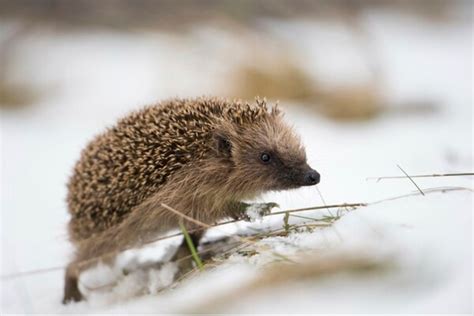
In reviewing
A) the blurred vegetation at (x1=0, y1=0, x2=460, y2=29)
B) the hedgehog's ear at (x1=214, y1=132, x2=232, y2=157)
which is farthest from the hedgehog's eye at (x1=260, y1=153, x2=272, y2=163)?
the blurred vegetation at (x1=0, y1=0, x2=460, y2=29)

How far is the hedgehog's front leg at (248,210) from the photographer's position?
208 cm

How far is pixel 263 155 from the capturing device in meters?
2.18

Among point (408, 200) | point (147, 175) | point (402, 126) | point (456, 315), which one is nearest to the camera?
point (456, 315)

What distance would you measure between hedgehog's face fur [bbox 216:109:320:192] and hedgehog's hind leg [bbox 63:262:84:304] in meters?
0.70

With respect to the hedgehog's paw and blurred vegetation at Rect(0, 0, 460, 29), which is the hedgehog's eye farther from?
blurred vegetation at Rect(0, 0, 460, 29)

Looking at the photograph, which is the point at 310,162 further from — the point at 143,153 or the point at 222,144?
the point at 143,153

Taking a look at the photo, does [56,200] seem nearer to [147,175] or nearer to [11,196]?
[11,196]

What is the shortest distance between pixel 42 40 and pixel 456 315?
5345mm

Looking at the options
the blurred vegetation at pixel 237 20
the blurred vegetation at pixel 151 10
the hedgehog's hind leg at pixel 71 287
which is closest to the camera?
the hedgehog's hind leg at pixel 71 287

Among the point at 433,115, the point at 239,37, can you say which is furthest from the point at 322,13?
the point at 433,115

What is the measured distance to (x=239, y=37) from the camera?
5.61 meters

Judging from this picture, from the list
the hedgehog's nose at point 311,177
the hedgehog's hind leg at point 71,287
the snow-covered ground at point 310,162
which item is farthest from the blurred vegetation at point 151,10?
the hedgehog's nose at point 311,177

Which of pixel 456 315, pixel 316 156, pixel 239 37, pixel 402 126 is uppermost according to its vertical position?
pixel 239 37

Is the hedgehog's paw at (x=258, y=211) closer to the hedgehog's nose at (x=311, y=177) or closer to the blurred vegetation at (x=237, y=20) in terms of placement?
the hedgehog's nose at (x=311, y=177)
